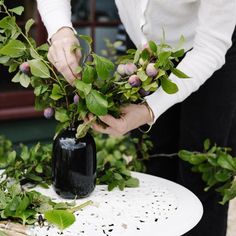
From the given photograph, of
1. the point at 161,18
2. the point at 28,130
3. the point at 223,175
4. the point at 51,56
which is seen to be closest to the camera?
the point at 51,56

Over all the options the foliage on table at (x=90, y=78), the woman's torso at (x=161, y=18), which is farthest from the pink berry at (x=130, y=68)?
the woman's torso at (x=161, y=18)

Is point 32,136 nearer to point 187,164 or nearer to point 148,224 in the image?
point 187,164

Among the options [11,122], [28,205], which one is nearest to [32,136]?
[11,122]

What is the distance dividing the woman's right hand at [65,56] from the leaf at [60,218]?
0.35 metres

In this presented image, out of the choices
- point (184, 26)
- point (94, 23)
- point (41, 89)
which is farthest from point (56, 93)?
point (94, 23)

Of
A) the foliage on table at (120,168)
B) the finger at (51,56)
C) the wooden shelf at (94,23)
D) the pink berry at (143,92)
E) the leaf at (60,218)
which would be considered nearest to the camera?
the leaf at (60,218)

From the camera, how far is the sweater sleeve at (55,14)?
5.34ft

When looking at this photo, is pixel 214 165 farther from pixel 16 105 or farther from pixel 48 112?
pixel 16 105

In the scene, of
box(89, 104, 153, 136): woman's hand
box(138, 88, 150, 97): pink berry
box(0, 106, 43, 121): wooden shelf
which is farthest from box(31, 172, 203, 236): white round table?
box(0, 106, 43, 121): wooden shelf

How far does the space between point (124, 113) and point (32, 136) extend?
202cm

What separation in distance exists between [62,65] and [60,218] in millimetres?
413

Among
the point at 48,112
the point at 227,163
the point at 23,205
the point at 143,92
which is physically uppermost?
the point at 143,92

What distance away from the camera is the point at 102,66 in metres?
1.34

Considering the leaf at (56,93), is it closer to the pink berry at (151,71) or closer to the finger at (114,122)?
the finger at (114,122)
